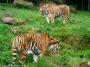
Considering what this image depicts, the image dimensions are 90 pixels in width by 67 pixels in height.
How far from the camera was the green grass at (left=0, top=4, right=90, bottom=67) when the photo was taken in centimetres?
1192

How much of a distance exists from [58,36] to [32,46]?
13.7ft

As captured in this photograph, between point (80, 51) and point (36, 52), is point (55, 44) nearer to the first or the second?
point (36, 52)

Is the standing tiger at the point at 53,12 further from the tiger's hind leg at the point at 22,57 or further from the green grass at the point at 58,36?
the tiger's hind leg at the point at 22,57

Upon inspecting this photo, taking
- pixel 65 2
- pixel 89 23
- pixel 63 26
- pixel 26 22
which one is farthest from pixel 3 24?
pixel 65 2

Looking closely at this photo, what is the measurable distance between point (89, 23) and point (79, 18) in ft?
6.38

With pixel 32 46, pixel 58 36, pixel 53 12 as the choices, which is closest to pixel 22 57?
pixel 32 46

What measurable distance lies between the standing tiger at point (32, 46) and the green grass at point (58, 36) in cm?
27

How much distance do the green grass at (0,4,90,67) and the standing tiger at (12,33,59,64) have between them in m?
0.27

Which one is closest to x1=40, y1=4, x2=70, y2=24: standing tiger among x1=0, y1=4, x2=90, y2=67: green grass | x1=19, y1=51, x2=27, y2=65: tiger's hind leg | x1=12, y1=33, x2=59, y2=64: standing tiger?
x1=0, y1=4, x2=90, y2=67: green grass

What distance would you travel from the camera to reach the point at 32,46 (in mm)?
11531

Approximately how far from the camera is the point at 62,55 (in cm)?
1315

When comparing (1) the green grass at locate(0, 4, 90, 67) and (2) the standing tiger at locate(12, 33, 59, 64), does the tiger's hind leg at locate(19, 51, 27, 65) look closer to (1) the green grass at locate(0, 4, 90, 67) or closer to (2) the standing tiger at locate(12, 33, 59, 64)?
(2) the standing tiger at locate(12, 33, 59, 64)

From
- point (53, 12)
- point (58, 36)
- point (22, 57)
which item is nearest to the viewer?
point (22, 57)

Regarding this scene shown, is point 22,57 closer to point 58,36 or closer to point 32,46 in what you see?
point 32,46
